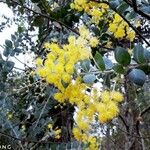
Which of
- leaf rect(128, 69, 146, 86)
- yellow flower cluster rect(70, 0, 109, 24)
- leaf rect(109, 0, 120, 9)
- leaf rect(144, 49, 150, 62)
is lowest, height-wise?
leaf rect(128, 69, 146, 86)

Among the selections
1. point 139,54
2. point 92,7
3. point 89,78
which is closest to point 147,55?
point 139,54

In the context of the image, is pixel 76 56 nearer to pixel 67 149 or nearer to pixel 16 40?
pixel 67 149

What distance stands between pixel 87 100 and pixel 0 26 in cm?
456

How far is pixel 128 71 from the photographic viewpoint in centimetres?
103

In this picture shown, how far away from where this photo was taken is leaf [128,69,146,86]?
0.99 meters

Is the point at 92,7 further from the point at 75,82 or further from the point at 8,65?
the point at 75,82

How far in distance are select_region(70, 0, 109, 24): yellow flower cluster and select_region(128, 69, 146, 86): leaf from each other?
548 mm

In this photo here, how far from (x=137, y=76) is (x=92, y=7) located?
2.31ft

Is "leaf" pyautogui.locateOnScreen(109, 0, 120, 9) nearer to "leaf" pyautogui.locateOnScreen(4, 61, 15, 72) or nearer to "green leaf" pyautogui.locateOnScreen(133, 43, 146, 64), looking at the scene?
"green leaf" pyautogui.locateOnScreen(133, 43, 146, 64)

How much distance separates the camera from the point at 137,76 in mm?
991

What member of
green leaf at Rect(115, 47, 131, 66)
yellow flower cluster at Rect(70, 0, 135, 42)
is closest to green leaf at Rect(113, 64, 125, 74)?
green leaf at Rect(115, 47, 131, 66)

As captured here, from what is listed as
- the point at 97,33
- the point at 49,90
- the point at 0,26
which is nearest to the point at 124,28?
the point at 97,33

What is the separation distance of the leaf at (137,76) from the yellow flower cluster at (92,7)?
55 centimetres

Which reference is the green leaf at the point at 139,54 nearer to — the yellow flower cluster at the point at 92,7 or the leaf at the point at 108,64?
the leaf at the point at 108,64
